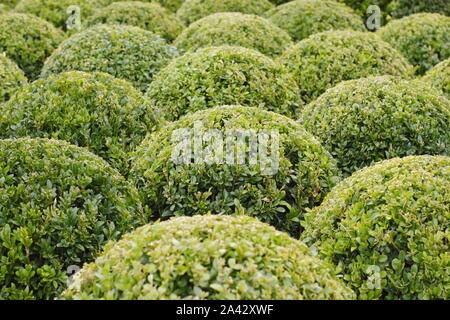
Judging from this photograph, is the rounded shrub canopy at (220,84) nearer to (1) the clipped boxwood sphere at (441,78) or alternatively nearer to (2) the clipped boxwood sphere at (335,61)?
(2) the clipped boxwood sphere at (335,61)

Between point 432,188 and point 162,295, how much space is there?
186 cm

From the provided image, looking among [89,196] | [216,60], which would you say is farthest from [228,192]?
[216,60]

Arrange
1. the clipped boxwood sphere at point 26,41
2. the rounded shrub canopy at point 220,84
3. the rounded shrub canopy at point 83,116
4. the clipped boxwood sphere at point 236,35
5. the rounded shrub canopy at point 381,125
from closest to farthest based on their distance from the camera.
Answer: the rounded shrub canopy at point 83,116 < the rounded shrub canopy at point 381,125 < the rounded shrub canopy at point 220,84 < the clipped boxwood sphere at point 236,35 < the clipped boxwood sphere at point 26,41

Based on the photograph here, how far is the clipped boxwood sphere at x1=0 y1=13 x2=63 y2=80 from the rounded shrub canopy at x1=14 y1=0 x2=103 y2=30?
198 centimetres

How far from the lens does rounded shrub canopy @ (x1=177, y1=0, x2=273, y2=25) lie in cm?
1028

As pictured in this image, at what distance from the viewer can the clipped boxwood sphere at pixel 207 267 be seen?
2.58 m

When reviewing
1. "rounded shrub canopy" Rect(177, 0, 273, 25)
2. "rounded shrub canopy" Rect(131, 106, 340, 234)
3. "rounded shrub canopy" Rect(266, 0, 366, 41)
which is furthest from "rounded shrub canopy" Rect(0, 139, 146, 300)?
"rounded shrub canopy" Rect(177, 0, 273, 25)

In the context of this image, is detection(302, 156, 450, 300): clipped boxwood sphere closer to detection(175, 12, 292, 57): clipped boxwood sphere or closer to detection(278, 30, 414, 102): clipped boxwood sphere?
detection(278, 30, 414, 102): clipped boxwood sphere

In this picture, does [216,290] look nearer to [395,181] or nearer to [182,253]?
[182,253]

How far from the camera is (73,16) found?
10.5 metres

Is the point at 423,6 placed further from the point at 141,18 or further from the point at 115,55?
the point at 115,55

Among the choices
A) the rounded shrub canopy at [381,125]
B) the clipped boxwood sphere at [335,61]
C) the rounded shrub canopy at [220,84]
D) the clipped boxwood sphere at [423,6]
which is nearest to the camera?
the rounded shrub canopy at [381,125]

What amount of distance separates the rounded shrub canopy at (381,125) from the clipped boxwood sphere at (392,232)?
4.08ft

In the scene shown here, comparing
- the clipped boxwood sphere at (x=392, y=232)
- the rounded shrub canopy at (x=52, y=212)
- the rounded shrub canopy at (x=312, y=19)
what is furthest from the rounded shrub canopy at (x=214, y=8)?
the clipped boxwood sphere at (x=392, y=232)
